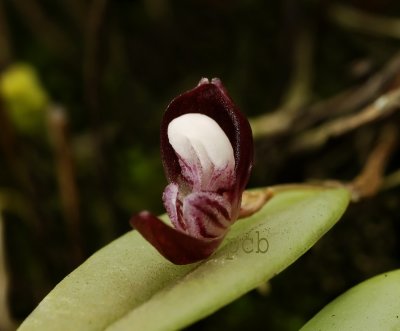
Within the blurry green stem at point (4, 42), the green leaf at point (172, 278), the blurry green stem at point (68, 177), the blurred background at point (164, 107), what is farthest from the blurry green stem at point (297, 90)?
the blurry green stem at point (4, 42)

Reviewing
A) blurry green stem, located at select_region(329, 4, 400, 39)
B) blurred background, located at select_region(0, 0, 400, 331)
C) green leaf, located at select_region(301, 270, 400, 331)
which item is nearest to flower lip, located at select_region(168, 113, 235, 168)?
green leaf, located at select_region(301, 270, 400, 331)

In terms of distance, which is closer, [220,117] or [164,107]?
[220,117]

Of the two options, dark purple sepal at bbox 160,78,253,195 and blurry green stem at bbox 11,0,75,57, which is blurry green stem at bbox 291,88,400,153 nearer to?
dark purple sepal at bbox 160,78,253,195

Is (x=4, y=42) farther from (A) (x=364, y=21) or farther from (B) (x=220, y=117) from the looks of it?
(B) (x=220, y=117)

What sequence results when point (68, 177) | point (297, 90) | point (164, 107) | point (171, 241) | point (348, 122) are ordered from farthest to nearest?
point (164, 107), point (297, 90), point (68, 177), point (348, 122), point (171, 241)

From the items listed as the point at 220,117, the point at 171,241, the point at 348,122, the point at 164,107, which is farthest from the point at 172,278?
the point at 164,107

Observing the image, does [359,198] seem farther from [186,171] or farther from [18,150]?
[18,150]

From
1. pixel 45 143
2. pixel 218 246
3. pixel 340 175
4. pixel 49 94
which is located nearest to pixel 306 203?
pixel 218 246
